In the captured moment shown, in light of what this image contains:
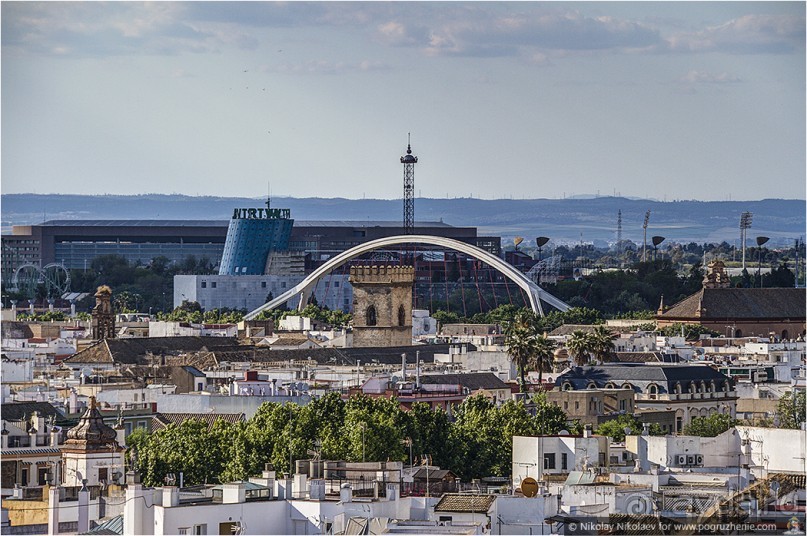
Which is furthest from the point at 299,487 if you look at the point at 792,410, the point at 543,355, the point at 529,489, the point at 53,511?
the point at 543,355

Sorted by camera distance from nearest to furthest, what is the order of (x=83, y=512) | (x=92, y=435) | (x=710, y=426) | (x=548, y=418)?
(x=83, y=512) → (x=92, y=435) → (x=548, y=418) → (x=710, y=426)

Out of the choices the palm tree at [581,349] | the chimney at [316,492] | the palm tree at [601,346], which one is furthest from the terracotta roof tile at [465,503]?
the palm tree at [601,346]

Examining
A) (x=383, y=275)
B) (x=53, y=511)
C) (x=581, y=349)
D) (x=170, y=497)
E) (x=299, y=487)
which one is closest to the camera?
(x=170, y=497)

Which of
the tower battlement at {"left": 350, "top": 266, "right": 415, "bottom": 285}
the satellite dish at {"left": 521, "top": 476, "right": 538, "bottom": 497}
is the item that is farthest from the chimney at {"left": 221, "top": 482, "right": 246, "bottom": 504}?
the tower battlement at {"left": 350, "top": 266, "right": 415, "bottom": 285}

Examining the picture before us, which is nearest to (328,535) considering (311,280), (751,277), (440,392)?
(440,392)

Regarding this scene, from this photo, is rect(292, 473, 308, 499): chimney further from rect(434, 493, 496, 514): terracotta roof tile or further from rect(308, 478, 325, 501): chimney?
rect(434, 493, 496, 514): terracotta roof tile

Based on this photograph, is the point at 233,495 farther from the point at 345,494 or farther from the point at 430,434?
the point at 430,434

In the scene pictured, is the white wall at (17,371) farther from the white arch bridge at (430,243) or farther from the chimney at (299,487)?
the white arch bridge at (430,243)
